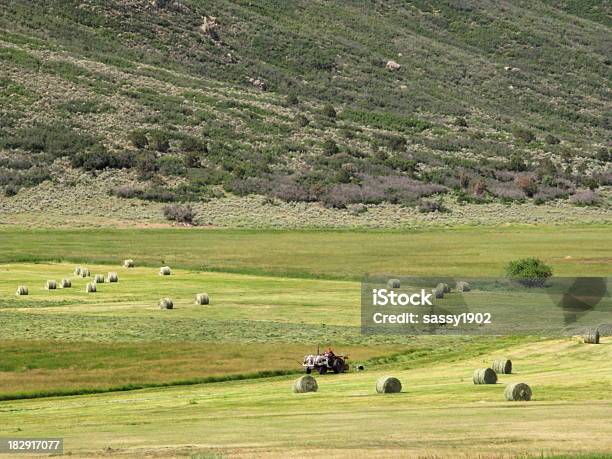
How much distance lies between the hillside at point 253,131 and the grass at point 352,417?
77401mm

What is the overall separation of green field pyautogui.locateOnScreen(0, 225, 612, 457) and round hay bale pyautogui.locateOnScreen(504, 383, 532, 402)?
54 centimetres

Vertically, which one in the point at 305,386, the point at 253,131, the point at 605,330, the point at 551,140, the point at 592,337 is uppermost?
the point at 551,140

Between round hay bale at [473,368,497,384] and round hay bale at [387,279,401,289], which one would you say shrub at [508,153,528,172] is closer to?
round hay bale at [387,279,401,289]

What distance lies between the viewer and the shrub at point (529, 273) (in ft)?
233

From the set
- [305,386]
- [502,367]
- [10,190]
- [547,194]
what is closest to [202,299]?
[502,367]

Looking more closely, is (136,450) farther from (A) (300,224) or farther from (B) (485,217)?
(B) (485,217)

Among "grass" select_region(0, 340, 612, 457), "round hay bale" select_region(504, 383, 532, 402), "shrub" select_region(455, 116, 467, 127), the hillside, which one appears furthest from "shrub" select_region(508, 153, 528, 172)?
"round hay bale" select_region(504, 383, 532, 402)

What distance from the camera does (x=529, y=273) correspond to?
2822 inches

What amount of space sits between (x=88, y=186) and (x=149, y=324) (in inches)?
2775

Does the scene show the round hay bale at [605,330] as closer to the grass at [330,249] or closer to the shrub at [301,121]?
the grass at [330,249]

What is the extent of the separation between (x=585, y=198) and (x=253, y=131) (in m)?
38.1

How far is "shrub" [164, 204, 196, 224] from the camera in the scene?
117125mm

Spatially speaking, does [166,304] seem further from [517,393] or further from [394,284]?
[517,393]

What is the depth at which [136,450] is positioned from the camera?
1057 inches
